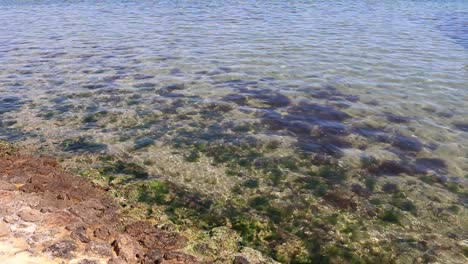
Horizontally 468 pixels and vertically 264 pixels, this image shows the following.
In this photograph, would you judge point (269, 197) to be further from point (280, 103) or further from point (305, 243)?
point (280, 103)

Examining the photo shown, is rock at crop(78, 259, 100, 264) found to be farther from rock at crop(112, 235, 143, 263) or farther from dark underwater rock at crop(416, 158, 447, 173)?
dark underwater rock at crop(416, 158, 447, 173)

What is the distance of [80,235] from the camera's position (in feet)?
31.3

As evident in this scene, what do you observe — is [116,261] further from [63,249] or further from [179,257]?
[179,257]

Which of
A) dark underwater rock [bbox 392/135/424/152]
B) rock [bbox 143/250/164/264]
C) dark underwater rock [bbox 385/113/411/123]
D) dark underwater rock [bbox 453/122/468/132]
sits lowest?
dark underwater rock [bbox 392/135/424/152]

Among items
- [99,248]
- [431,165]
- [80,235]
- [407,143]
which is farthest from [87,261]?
[407,143]

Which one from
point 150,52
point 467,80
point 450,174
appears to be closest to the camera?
point 450,174

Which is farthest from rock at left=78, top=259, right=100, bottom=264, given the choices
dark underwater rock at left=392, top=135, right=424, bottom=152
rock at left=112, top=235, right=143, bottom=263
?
dark underwater rock at left=392, top=135, right=424, bottom=152

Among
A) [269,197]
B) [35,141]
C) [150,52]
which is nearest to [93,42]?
[150,52]

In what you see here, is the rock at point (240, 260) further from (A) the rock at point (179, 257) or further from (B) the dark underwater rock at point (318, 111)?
(B) the dark underwater rock at point (318, 111)

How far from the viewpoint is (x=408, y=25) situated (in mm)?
37375

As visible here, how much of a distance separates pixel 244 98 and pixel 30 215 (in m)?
11.7

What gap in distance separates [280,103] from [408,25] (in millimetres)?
24759

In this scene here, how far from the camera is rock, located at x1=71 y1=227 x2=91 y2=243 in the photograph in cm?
940

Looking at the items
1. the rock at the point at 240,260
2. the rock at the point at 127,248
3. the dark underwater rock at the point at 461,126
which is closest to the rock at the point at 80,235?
the rock at the point at 127,248
